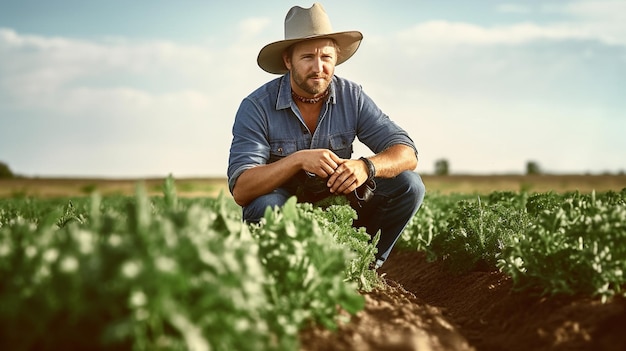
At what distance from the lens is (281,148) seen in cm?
614

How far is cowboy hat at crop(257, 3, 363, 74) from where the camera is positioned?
595 cm

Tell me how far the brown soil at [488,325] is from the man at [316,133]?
39.4 inches

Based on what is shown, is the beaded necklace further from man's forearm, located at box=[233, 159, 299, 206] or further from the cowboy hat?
man's forearm, located at box=[233, 159, 299, 206]

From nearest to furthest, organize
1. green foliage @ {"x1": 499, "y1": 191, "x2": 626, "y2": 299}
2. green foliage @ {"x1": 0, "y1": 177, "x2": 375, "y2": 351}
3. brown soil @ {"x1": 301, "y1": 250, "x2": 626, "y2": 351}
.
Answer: green foliage @ {"x1": 0, "y1": 177, "x2": 375, "y2": 351}
brown soil @ {"x1": 301, "y1": 250, "x2": 626, "y2": 351}
green foliage @ {"x1": 499, "y1": 191, "x2": 626, "y2": 299}

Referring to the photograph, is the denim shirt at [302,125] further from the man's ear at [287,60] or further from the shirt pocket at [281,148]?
the man's ear at [287,60]

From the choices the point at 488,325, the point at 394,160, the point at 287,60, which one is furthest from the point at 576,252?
the point at 287,60

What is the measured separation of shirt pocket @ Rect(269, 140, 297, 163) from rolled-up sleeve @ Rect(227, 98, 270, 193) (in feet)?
0.24

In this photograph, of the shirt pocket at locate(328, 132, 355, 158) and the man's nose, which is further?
the shirt pocket at locate(328, 132, 355, 158)

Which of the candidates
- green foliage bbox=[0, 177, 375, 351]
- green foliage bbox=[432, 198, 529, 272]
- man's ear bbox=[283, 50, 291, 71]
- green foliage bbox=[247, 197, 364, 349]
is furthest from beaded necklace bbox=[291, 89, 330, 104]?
green foliage bbox=[0, 177, 375, 351]

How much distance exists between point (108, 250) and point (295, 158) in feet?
9.55

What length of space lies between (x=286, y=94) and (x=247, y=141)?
593 millimetres

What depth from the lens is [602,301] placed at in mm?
3908

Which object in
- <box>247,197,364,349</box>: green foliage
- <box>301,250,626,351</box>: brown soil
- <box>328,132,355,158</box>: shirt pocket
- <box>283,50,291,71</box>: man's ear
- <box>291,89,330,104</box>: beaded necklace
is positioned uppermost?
<box>283,50,291,71</box>: man's ear

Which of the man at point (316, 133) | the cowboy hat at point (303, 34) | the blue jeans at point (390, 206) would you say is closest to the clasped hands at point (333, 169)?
the man at point (316, 133)
